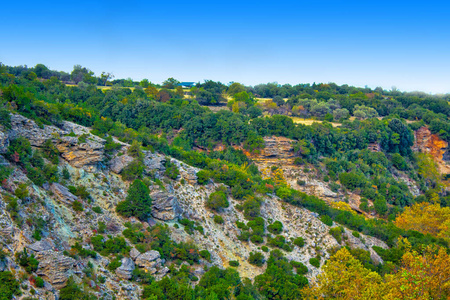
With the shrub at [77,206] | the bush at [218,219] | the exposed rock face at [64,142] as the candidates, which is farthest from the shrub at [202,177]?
the shrub at [77,206]

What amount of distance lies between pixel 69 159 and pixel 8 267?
53.8 ft

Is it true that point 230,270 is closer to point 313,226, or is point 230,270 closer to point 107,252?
point 107,252

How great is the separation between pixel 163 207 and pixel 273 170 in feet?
115

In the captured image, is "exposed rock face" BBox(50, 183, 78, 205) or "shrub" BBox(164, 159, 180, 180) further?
"shrub" BBox(164, 159, 180, 180)

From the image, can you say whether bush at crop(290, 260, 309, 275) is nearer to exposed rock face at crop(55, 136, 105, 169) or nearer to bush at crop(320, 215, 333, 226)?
bush at crop(320, 215, 333, 226)

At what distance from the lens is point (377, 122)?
9112 cm

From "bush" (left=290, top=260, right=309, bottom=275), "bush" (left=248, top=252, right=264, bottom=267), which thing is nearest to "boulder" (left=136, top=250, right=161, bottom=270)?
"bush" (left=248, top=252, right=264, bottom=267)

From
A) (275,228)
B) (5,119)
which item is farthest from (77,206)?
(275,228)

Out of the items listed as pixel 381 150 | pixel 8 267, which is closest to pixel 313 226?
pixel 8 267

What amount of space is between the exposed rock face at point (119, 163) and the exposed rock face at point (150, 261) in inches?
473

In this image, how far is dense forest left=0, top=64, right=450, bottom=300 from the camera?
88.9 feet

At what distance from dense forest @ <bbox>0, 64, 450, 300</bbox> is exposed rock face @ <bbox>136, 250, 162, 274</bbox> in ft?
3.85

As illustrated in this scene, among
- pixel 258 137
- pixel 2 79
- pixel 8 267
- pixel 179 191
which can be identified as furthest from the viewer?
pixel 258 137

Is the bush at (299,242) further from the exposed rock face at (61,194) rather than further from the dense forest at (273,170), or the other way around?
the exposed rock face at (61,194)
